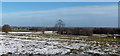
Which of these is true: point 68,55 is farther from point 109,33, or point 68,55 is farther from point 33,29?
point 33,29

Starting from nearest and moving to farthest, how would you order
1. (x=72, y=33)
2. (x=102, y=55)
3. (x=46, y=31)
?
(x=102, y=55) → (x=72, y=33) → (x=46, y=31)

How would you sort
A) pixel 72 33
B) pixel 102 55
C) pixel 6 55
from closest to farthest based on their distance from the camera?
1. pixel 6 55
2. pixel 102 55
3. pixel 72 33

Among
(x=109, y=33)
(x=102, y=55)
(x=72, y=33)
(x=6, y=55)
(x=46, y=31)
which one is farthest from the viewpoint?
(x=46, y=31)

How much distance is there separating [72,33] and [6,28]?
36.6 feet

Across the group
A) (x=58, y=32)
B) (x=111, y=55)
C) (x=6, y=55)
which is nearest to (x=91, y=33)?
(x=58, y=32)

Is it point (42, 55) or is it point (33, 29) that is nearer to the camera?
point (42, 55)

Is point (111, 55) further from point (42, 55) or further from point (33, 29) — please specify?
point (33, 29)

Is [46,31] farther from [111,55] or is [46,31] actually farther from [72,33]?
[111,55]

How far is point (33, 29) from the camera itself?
1102 inches

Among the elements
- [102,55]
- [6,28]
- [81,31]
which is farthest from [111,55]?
[6,28]

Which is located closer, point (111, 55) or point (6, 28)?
point (111, 55)

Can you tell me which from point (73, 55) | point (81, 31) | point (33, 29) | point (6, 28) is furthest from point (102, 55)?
point (33, 29)

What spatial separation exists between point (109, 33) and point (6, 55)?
1891 centimetres

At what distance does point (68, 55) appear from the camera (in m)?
5.50
